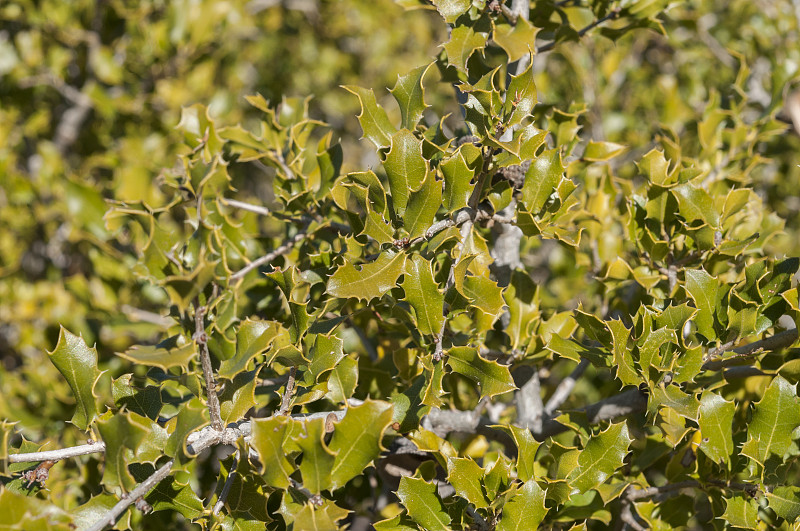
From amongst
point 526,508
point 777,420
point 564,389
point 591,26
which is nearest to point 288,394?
point 526,508

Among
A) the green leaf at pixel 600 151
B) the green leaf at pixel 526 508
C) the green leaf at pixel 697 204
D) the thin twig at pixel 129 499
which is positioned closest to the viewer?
the thin twig at pixel 129 499

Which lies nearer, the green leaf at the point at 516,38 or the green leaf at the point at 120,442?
the green leaf at the point at 120,442

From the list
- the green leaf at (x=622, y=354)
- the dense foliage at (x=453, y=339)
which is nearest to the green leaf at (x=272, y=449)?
the dense foliage at (x=453, y=339)

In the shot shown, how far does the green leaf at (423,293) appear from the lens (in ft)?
3.41

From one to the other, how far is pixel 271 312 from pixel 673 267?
2.89ft

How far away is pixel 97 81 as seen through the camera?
2.93 meters

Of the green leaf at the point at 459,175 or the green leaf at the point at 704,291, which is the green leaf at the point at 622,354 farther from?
the green leaf at the point at 459,175

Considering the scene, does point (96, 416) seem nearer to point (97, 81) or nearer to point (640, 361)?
point (640, 361)

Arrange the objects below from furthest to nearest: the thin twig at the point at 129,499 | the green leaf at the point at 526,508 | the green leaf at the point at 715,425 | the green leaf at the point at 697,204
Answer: the green leaf at the point at 697,204 → the green leaf at the point at 715,425 → the green leaf at the point at 526,508 → the thin twig at the point at 129,499

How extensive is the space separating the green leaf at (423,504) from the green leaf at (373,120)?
60 centimetres

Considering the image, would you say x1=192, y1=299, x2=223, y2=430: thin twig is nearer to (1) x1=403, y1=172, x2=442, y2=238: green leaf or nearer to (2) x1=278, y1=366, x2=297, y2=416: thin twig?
(2) x1=278, y1=366, x2=297, y2=416: thin twig

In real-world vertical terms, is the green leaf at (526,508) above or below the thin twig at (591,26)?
below

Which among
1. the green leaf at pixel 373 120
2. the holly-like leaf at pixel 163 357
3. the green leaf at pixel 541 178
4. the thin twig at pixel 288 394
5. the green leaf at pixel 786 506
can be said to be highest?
the green leaf at pixel 373 120

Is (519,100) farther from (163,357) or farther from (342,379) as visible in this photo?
(163,357)
